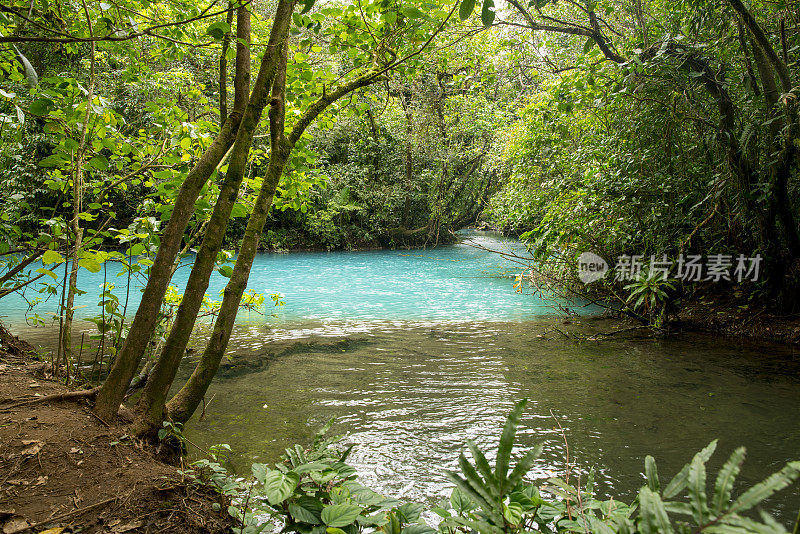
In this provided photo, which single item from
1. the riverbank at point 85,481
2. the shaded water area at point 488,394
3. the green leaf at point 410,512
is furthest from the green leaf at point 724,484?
the riverbank at point 85,481

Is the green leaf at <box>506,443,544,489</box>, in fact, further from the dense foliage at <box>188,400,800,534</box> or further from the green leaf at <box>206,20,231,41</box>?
the green leaf at <box>206,20,231,41</box>

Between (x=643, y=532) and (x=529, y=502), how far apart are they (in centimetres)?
42

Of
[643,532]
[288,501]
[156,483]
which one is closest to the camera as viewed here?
[643,532]

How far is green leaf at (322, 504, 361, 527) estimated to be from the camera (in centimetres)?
146

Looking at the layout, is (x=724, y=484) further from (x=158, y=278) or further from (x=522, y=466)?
(x=158, y=278)

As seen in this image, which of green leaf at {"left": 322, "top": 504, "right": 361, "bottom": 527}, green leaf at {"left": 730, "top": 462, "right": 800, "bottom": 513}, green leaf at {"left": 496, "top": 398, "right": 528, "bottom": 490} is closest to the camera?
green leaf at {"left": 730, "top": 462, "right": 800, "bottom": 513}

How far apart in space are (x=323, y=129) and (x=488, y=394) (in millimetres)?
3224

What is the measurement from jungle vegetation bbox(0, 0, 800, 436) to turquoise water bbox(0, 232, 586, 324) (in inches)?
44.9

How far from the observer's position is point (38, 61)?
16.1 meters

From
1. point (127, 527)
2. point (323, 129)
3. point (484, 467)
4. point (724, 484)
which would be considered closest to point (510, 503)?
point (484, 467)

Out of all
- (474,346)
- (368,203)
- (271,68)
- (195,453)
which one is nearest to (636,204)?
(474,346)

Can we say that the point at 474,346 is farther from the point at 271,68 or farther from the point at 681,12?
the point at 681,12

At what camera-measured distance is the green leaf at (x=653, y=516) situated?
37.7 inches

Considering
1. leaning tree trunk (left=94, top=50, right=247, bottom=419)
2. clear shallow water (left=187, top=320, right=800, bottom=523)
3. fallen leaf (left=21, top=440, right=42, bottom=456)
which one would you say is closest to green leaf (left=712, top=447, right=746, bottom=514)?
clear shallow water (left=187, top=320, right=800, bottom=523)
